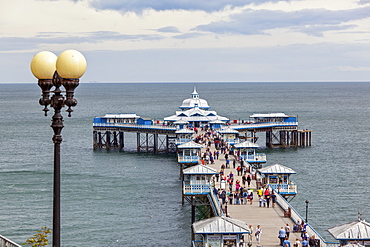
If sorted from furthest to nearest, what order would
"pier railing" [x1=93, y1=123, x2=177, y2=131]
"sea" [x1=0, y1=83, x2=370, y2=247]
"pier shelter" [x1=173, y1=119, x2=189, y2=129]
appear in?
"pier railing" [x1=93, y1=123, x2=177, y2=131], "pier shelter" [x1=173, y1=119, x2=189, y2=129], "sea" [x1=0, y1=83, x2=370, y2=247]

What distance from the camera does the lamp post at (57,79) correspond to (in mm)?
9883

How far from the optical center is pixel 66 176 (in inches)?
2410

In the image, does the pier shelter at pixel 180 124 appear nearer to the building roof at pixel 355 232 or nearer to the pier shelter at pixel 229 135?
the pier shelter at pixel 229 135

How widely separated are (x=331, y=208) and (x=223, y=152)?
47.5 feet

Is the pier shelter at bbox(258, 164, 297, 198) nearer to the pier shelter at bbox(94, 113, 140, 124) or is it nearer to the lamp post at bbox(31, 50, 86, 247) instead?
the lamp post at bbox(31, 50, 86, 247)

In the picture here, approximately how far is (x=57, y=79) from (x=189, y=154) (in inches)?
1787

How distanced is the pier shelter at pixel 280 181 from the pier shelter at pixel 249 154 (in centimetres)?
1400

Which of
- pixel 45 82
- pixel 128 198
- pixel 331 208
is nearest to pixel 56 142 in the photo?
pixel 45 82

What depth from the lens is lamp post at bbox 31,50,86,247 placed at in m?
9.88

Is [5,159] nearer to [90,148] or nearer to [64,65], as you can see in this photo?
[90,148]

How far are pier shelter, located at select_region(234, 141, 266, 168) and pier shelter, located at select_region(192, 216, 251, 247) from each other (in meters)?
29.3

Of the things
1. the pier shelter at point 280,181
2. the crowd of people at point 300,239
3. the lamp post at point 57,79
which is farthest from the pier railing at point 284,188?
the lamp post at point 57,79

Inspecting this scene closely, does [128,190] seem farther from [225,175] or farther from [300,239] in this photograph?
[300,239]

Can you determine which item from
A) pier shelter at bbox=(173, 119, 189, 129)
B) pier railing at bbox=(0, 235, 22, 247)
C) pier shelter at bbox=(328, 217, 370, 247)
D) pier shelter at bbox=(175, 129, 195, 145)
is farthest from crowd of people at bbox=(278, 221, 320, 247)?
pier shelter at bbox=(173, 119, 189, 129)
